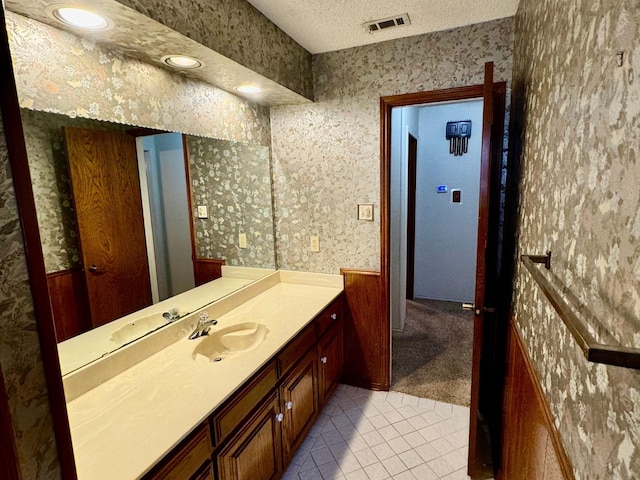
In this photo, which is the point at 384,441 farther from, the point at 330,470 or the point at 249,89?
the point at 249,89

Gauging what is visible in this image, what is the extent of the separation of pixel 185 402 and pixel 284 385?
60 cm

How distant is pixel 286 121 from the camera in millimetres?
2467

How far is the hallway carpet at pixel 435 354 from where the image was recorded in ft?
8.41

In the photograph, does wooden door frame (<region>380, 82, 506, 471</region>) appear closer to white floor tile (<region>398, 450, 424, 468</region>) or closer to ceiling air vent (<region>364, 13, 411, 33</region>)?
white floor tile (<region>398, 450, 424, 468</region>)

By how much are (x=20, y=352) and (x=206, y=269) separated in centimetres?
148

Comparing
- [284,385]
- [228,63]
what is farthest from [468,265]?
[228,63]

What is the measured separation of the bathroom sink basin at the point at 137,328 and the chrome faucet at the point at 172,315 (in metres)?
0.02

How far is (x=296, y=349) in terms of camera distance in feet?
6.06

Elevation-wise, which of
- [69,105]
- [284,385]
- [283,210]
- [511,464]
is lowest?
[511,464]

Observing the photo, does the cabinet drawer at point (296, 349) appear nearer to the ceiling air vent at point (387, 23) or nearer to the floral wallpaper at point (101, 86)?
the floral wallpaper at point (101, 86)

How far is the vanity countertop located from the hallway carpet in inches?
50.1

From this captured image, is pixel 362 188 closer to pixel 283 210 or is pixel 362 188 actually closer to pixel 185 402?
pixel 283 210

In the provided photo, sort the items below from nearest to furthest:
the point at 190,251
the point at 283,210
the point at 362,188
→ the point at 190,251
the point at 362,188
the point at 283,210

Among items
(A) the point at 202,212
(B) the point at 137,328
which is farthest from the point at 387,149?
(B) the point at 137,328
